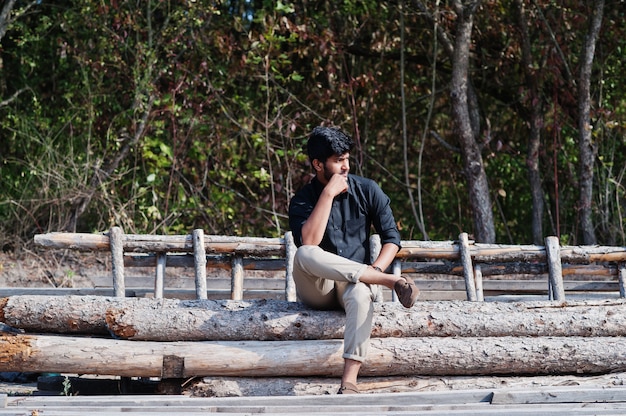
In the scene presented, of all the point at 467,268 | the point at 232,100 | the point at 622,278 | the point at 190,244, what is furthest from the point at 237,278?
the point at 232,100

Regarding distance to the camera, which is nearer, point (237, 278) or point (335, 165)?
point (335, 165)

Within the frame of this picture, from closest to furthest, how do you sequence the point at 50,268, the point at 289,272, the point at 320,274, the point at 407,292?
the point at 407,292 < the point at 320,274 < the point at 289,272 < the point at 50,268

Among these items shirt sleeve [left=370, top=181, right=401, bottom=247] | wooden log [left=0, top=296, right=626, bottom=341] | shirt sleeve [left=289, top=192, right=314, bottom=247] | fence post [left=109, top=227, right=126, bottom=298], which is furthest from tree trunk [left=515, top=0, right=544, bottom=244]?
shirt sleeve [left=289, top=192, right=314, bottom=247]

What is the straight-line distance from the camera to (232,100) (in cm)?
1166

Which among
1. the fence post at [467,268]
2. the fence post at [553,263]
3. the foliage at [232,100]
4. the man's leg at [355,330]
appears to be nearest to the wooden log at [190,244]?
the fence post at [467,268]

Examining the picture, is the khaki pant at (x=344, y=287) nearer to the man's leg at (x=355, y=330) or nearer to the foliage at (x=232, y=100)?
the man's leg at (x=355, y=330)

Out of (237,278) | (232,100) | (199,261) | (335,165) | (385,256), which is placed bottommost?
(237,278)

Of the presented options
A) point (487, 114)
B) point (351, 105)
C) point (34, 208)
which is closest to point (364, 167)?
point (351, 105)

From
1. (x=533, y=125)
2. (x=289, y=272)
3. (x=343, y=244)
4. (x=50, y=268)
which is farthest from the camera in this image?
(x=533, y=125)

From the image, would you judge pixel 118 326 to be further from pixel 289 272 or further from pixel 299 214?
pixel 289 272

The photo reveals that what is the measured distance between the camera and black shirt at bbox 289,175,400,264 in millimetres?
5906

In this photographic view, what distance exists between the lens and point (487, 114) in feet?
41.6

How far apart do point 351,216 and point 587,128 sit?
5.90 m

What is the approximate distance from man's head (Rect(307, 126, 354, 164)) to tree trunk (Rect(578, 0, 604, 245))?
597cm
